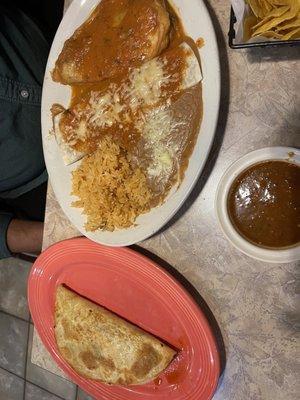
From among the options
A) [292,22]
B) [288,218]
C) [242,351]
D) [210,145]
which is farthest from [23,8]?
[242,351]

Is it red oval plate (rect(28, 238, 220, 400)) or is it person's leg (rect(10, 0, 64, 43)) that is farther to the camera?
person's leg (rect(10, 0, 64, 43))

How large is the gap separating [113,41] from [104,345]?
972mm

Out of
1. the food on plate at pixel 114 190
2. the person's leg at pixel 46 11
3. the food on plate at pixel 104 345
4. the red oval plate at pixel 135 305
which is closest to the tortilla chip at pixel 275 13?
the food on plate at pixel 114 190

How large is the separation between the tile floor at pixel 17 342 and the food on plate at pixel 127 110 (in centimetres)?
156

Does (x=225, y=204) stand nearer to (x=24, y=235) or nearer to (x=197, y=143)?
(x=197, y=143)

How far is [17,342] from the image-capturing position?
2.76 m

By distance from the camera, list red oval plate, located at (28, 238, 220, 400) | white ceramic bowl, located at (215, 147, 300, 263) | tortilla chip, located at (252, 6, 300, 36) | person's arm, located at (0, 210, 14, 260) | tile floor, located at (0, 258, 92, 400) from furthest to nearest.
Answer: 1. tile floor, located at (0, 258, 92, 400)
2. person's arm, located at (0, 210, 14, 260)
3. red oval plate, located at (28, 238, 220, 400)
4. white ceramic bowl, located at (215, 147, 300, 263)
5. tortilla chip, located at (252, 6, 300, 36)

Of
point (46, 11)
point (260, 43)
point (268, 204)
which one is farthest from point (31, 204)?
point (260, 43)

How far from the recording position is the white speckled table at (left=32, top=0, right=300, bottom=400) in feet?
3.82

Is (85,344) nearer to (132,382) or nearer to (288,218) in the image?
(132,382)

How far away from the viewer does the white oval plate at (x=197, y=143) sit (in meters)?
1.13

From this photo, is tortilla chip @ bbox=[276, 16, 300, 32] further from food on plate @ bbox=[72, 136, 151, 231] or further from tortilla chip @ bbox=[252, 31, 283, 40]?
food on plate @ bbox=[72, 136, 151, 231]

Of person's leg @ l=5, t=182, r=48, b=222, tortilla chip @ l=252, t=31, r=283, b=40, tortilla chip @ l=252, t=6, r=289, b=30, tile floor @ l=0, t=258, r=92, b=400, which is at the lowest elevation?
tile floor @ l=0, t=258, r=92, b=400

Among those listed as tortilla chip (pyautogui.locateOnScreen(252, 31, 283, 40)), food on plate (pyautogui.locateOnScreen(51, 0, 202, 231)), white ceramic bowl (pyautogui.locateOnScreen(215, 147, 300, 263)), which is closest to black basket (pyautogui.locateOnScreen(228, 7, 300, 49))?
tortilla chip (pyautogui.locateOnScreen(252, 31, 283, 40))
